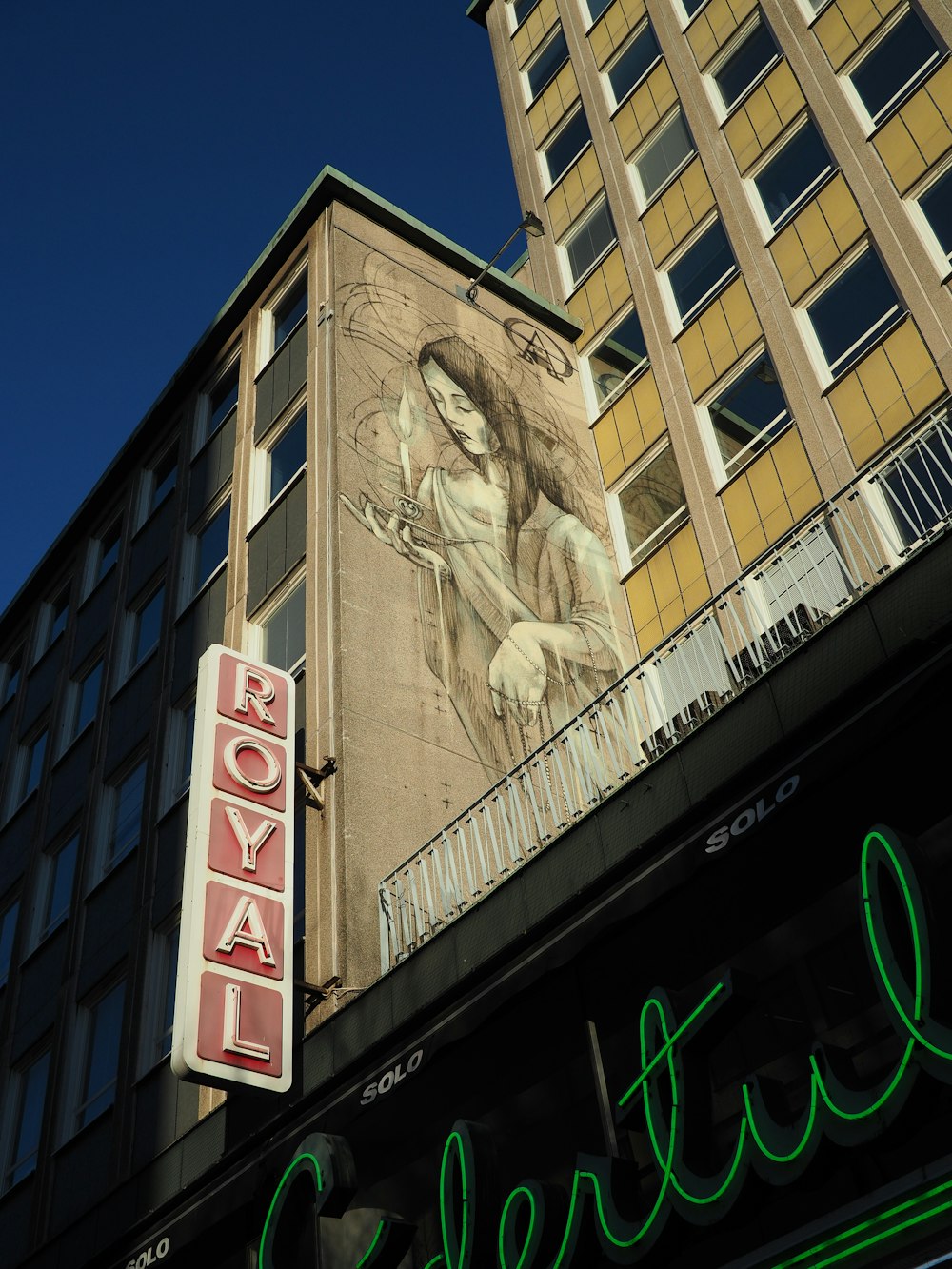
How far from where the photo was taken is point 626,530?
67.8ft

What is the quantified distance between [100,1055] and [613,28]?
2153 cm

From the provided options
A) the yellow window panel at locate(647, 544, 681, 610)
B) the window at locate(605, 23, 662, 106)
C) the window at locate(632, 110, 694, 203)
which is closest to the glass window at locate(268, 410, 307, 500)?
the yellow window panel at locate(647, 544, 681, 610)

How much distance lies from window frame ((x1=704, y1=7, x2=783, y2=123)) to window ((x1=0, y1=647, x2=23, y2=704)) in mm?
17483

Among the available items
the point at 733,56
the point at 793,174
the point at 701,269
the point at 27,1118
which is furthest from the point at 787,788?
the point at 733,56

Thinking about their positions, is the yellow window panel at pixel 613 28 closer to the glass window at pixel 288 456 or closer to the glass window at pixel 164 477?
the glass window at pixel 164 477

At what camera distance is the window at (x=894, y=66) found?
61.6 ft

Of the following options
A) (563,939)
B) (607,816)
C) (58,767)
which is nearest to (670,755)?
(607,816)

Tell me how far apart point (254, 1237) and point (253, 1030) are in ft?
5.88

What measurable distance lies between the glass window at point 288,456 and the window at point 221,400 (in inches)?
124

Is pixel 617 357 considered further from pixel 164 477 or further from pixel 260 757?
pixel 260 757

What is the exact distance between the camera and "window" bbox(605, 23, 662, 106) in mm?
25156

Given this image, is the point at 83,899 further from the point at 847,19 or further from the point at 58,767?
the point at 847,19

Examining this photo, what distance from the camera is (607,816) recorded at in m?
10.5

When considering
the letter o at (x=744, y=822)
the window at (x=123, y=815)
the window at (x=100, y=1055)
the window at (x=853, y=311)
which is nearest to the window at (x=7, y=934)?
the window at (x=123, y=815)
